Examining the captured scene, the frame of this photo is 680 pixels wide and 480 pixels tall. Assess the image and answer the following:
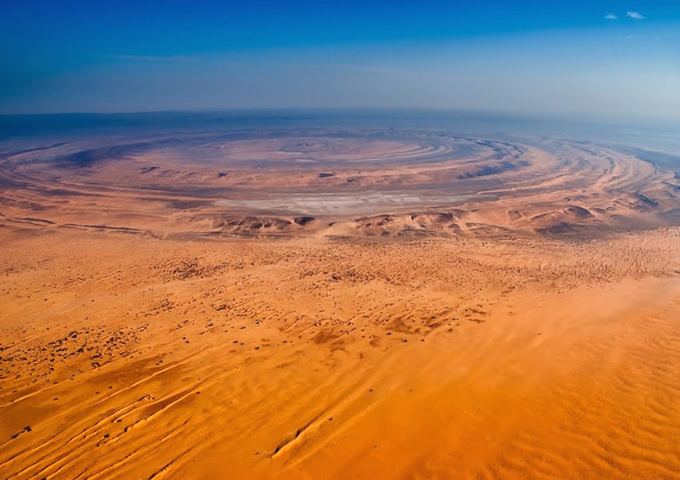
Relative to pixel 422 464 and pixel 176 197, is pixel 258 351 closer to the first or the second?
pixel 422 464

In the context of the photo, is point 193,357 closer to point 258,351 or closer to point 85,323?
point 258,351

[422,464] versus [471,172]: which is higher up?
[471,172]

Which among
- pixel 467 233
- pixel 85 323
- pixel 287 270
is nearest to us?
pixel 85 323

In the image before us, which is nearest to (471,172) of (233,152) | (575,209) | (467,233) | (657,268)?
(575,209)

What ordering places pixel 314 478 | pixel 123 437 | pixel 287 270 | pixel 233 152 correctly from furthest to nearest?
pixel 233 152 < pixel 287 270 < pixel 123 437 < pixel 314 478

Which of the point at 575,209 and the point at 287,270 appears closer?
the point at 287,270

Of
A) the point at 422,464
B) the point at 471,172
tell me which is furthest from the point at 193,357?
the point at 471,172
